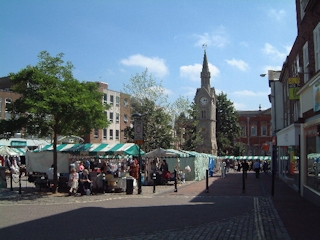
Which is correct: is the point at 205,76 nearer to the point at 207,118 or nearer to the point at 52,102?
the point at 207,118

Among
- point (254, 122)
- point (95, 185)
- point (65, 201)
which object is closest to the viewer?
point (65, 201)

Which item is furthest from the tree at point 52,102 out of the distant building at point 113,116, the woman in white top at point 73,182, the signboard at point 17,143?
the distant building at point 113,116

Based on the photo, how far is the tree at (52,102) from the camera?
17594mm

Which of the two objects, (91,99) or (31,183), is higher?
(91,99)

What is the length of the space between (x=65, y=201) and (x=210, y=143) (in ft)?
219

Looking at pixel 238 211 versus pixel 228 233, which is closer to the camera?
pixel 228 233

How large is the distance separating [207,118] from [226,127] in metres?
4.56

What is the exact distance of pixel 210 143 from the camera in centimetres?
8175

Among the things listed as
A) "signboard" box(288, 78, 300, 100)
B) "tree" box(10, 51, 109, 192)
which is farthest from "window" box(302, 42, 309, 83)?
"tree" box(10, 51, 109, 192)

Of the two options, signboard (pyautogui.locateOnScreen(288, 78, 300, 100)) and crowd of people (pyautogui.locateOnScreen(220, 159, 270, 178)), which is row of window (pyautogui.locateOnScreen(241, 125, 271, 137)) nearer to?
crowd of people (pyautogui.locateOnScreen(220, 159, 270, 178))

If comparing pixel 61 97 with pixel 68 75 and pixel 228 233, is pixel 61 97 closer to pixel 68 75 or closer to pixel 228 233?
pixel 68 75

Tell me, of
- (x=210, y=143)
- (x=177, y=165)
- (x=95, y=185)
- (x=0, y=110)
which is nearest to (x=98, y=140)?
(x=0, y=110)

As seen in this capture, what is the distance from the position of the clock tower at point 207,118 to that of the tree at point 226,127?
54.4 inches

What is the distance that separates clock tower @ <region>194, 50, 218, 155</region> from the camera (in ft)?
269
